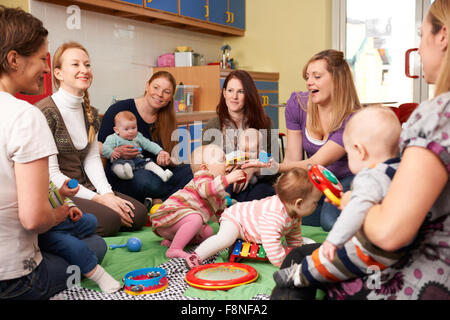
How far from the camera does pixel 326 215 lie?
91.3 inches

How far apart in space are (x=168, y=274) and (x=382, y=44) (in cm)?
408

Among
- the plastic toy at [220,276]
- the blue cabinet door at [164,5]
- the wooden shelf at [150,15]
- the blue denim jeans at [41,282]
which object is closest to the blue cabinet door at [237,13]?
the wooden shelf at [150,15]

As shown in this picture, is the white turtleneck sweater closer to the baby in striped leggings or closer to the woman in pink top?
the woman in pink top

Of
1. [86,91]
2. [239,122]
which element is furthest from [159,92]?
[86,91]

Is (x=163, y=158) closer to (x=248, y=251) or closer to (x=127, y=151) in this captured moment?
(x=127, y=151)

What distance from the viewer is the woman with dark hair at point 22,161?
1161 mm

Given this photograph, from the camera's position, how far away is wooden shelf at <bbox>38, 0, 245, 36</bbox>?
3.51 metres

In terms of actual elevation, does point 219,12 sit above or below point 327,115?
above

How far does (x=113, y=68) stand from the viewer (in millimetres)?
3982

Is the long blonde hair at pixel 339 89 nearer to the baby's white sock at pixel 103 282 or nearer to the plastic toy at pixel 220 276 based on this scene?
the plastic toy at pixel 220 276

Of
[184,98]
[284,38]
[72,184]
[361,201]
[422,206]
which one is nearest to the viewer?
[422,206]

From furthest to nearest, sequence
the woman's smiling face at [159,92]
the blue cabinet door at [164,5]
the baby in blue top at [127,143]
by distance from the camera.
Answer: the blue cabinet door at [164,5]
the woman's smiling face at [159,92]
the baby in blue top at [127,143]

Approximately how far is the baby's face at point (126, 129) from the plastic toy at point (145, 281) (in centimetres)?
126

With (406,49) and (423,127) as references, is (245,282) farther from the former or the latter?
(406,49)
